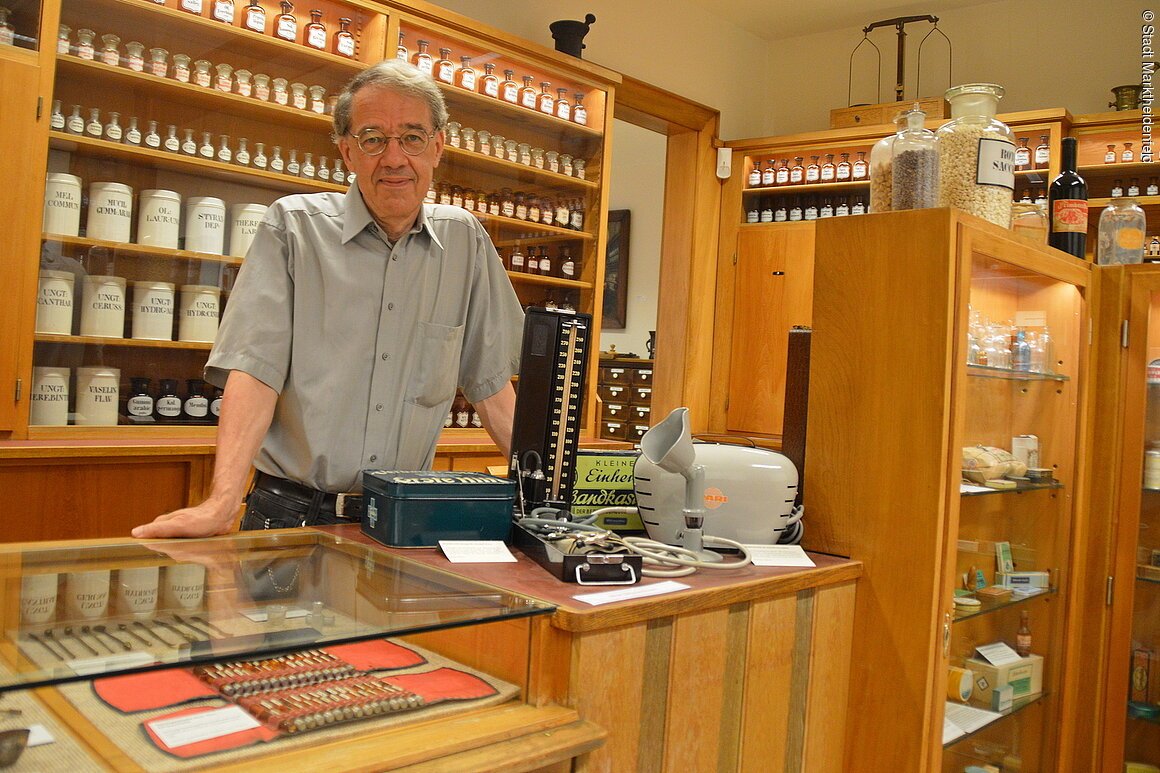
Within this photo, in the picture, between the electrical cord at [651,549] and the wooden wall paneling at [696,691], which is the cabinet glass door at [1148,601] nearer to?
the electrical cord at [651,549]

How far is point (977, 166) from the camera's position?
6.36 ft

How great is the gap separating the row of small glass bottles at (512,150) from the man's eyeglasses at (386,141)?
8.03 ft

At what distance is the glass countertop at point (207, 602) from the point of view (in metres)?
0.86

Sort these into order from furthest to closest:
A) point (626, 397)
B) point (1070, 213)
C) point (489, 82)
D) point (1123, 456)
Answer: point (626, 397)
point (489, 82)
point (1123, 456)
point (1070, 213)

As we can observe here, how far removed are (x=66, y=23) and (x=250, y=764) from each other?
9.63ft

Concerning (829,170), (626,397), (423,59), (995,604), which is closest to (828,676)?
(995,604)

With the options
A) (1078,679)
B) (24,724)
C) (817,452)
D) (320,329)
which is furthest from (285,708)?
(1078,679)

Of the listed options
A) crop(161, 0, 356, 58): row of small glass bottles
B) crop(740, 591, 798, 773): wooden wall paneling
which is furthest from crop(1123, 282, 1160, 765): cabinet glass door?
crop(161, 0, 356, 58): row of small glass bottles

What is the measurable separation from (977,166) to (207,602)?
1.64 m

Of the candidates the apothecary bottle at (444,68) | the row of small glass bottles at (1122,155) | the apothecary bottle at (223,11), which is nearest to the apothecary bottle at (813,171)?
the row of small glass bottles at (1122,155)

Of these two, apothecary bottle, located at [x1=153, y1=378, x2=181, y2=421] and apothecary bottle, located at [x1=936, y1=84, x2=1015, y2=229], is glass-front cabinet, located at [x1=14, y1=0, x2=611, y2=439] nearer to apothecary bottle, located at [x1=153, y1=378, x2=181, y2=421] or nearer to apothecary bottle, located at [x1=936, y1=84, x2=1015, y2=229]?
apothecary bottle, located at [x1=153, y1=378, x2=181, y2=421]

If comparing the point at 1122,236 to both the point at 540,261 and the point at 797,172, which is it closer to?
the point at 540,261

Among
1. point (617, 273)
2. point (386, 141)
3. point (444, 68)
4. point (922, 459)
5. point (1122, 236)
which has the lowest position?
point (922, 459)

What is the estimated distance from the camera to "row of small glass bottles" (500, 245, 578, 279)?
4.48 meters
